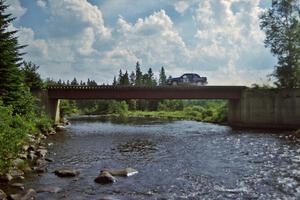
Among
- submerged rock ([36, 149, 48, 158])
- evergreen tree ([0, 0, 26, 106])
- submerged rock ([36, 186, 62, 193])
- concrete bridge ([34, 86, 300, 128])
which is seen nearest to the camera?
submerged rock ([36, 186, 62, 193])

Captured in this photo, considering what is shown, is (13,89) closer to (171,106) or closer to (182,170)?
(182,170)

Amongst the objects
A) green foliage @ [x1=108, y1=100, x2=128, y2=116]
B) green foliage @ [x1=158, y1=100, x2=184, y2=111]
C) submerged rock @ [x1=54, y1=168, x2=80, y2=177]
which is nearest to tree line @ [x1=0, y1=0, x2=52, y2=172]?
submerged rock @ [x1=54, y1=168, x2=80, y2=177]

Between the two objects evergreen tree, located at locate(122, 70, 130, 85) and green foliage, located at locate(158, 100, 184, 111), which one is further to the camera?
evergreen tree, located at locate(122, 70, 130, 85)

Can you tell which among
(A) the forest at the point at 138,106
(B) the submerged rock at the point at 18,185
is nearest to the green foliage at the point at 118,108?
(A) the forest at the point at 138,106

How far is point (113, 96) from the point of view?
75125mm

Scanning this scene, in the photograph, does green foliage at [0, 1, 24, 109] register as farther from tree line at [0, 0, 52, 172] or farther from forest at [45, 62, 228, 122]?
forest at [45, 62, 228, 122]

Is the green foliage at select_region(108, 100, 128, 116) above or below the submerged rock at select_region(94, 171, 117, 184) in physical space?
above

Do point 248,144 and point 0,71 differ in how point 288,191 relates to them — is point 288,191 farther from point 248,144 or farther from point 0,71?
point 0,71

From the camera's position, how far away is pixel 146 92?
7512 cm

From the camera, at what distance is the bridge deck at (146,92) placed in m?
74.6

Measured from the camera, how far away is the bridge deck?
74.6 m

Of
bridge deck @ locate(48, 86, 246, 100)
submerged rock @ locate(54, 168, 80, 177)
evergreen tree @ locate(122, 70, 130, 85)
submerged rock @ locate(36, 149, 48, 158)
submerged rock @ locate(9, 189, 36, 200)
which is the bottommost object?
submerged rock @ locate(9, 189, 36, 200)

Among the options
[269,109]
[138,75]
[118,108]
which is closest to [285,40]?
[269,109]

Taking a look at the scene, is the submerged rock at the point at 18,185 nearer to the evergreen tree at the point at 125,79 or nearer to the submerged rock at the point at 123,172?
the submerged rock at the point at 123,172
